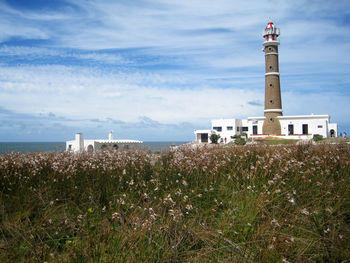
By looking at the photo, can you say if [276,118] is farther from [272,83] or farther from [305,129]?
[272,83]

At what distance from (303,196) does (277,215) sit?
90 centimetres

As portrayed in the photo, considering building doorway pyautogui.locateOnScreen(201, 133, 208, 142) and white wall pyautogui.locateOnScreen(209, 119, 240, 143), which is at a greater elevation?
white wall pyautogui.locateOnScreen(209, 119, 240, 143)

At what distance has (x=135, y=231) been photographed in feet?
12.4

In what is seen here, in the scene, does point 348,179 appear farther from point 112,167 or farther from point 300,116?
point 300,116

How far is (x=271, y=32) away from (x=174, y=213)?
41.8 metres

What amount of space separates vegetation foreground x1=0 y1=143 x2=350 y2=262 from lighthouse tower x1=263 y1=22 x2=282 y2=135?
3371cm

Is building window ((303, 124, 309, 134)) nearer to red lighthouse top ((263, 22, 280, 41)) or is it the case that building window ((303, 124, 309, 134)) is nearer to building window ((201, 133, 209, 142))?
red lighthouse top ((263, 22, 280, 41))

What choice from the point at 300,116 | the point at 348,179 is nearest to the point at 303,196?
the point at 348,179

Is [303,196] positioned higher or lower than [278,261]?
higher

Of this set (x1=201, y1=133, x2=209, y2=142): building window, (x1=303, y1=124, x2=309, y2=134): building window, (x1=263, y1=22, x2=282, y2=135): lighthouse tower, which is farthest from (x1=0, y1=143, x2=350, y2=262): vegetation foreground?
(x1=201, y1=133, x2=209, y2=142): building window

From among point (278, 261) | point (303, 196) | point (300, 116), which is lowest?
point (278, 261)

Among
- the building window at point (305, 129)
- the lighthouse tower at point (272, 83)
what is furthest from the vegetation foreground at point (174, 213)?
the building window at point (305, 129)

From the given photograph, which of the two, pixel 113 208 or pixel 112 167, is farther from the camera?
pixel 112 167

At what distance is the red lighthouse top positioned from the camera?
41.6 meters
